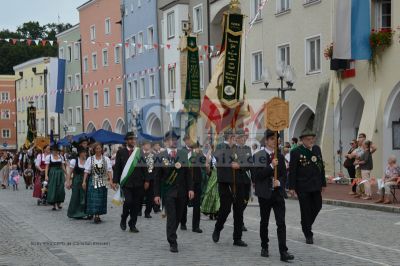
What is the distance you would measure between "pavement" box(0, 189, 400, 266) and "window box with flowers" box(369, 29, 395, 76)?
985cm

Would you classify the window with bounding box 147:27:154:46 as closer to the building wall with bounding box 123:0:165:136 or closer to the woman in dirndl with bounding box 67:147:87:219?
the building wall with bounding box 123:0:165:136

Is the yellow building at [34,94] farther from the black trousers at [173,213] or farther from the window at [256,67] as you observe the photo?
the black trousers at [173,213]

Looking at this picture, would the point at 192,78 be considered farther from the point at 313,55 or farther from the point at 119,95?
the point at 119,95

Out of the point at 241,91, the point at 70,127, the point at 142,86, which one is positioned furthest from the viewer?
the point at 70,127

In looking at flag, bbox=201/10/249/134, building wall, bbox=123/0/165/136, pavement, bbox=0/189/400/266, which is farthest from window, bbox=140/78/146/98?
pavement, bbox=0/189/400/266

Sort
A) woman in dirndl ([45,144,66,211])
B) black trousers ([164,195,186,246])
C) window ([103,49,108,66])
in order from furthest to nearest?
1. window ([103,49,108,66])
2. woman in dirndl ([45,144,66,211])
3. black trousers ([164,195,186,246])

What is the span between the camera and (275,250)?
11.0m

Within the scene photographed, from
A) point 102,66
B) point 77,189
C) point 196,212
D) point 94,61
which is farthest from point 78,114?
point 196,212

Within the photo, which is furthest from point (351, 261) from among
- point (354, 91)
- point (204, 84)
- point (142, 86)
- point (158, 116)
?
point (142, 86)

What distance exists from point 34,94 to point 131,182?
68837 millimetres

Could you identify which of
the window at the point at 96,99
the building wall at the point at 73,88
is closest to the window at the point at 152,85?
the window at the point at 96,99

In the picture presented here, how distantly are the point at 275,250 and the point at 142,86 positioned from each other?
135 ft

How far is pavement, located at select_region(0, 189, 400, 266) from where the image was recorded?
32.9 feet

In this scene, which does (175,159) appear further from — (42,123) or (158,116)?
(42,123)
